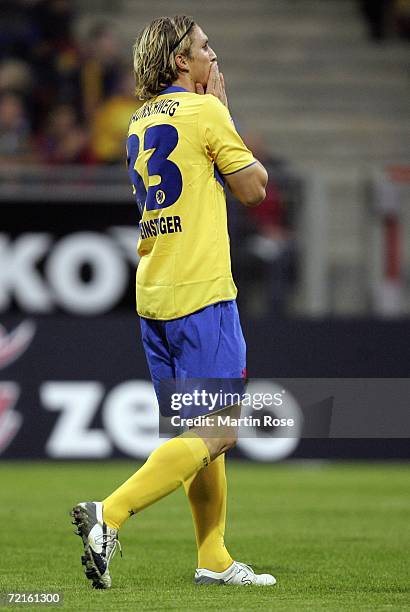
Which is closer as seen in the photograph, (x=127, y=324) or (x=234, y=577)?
(x=234, y=577)

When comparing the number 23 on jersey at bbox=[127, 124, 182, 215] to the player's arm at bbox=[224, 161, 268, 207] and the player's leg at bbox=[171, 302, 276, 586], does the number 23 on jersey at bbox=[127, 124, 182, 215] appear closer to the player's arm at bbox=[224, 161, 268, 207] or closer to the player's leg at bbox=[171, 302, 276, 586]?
the player's arm at bbox=[224, 161, 268, 207]

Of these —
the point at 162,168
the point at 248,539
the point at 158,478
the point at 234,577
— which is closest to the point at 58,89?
the point at 248,539

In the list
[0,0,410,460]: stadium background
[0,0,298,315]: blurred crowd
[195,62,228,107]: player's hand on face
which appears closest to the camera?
[195,62,228,107]: player's hand on face

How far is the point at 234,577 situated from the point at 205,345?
3.20 ft

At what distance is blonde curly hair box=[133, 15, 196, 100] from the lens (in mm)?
5422

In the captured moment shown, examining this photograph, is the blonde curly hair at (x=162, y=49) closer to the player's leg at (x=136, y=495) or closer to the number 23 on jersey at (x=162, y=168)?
the number 23 on jersey at (x=162, y=168)

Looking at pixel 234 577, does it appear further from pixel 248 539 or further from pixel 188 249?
pixel 248 539

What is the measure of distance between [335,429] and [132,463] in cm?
180

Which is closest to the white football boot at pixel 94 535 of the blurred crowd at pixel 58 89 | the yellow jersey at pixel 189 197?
the yellow jersey at pixel 189 197

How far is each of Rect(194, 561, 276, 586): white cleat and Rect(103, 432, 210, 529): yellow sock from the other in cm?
56

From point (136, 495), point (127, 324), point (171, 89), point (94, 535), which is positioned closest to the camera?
point (94, 535)

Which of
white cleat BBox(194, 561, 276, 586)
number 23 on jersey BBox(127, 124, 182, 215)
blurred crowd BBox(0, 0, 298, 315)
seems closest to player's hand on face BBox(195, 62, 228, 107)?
number 23 on jersey BBox(127, 124, 182, 215)

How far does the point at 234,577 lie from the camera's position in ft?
18.2

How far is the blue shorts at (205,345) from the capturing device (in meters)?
5.31
